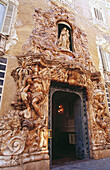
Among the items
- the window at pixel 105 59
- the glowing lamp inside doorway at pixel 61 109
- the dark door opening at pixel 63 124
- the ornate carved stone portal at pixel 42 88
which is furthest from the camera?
the glowing lamp inside doorway at pixel 61 109

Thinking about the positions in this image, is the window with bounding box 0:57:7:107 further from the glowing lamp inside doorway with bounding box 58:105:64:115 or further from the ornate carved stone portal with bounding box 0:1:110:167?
the glowing lamp inside doorway with bounding box 58:105:64:115

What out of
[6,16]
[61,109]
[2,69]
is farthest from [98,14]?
[2,69]

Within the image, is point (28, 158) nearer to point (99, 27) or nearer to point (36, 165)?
point (36, 165)

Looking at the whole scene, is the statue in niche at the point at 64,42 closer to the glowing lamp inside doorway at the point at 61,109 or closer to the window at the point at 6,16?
the window at the point at 6,16

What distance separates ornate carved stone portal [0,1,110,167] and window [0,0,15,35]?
3.39ft

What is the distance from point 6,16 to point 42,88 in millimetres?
3809

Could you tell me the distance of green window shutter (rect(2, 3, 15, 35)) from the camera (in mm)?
4913

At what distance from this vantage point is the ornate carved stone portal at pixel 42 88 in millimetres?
3369

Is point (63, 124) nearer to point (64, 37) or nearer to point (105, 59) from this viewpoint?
point (105, 59)

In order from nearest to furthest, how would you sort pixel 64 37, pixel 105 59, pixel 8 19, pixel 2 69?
pixel 2 69
pixel 8 19
pixel 64 37
pixel 105 59

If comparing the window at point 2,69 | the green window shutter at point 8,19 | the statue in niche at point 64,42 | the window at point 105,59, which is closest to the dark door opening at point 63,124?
the window at point 105,59

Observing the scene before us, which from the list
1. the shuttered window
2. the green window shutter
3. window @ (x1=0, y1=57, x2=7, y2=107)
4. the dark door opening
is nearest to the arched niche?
the green window shutter

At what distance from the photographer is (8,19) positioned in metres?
5.25

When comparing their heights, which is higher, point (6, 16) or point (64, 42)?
point (6, 16)
